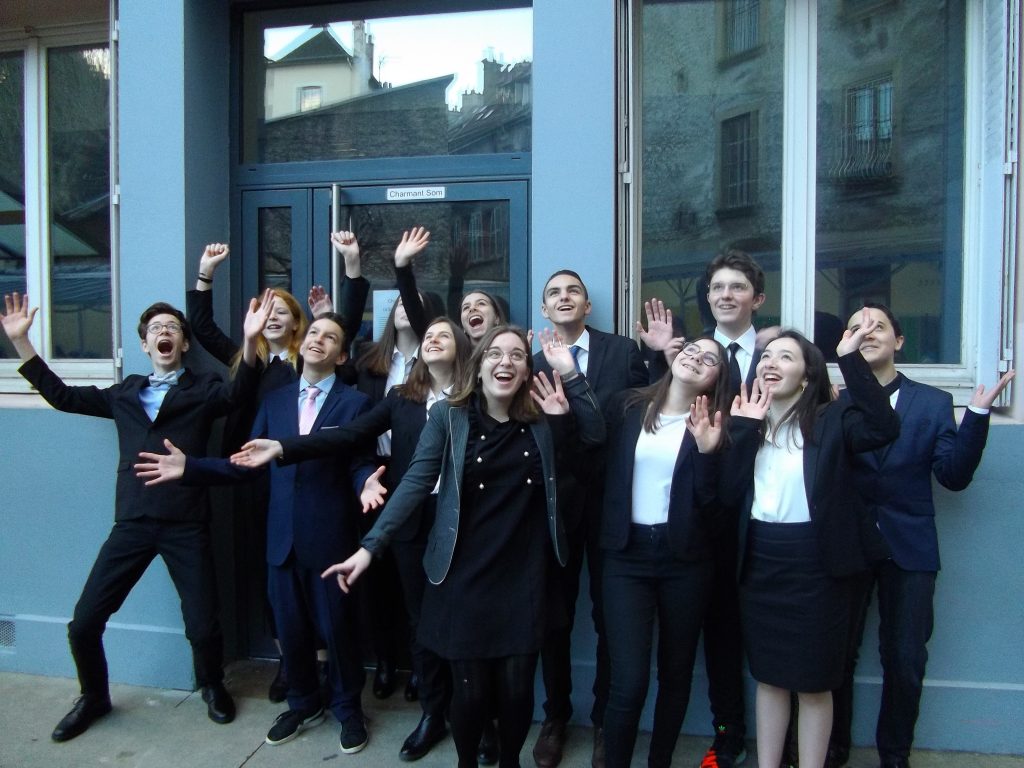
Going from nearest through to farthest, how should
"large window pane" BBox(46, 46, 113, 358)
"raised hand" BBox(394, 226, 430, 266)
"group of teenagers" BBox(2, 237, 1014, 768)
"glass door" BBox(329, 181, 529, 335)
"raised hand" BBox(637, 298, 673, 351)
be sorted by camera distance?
1. "group of teenagers" BBox(2, 237, 1014, 768)
2. "raised hand" BBox(637, 298, 673, 351)
3. "raised hand" BBox(394, 226, 430, 266)
4. "glass door" BBox(329, 181, 529, 335)
5. "large window pane" BBox(46, 46, 113, 358)

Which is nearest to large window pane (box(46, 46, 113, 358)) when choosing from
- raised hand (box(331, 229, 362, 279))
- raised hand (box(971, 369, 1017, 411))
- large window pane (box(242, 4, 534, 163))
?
large window pane (box(242, 4, 534, 163))

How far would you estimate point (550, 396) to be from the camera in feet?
10.8

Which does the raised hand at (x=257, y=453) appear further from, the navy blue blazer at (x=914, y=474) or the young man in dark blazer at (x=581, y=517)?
the navy blue blazer at (x=914, y=474)

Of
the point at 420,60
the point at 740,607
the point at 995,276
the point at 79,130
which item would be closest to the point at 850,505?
the point at 740,607

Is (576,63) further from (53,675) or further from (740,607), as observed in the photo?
(53,675)

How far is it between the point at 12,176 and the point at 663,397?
451 centimetres

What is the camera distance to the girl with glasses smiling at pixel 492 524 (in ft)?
10.4

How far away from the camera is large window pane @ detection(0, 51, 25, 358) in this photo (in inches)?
213

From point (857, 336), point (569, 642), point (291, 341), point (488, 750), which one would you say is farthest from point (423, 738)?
point (857, 336)

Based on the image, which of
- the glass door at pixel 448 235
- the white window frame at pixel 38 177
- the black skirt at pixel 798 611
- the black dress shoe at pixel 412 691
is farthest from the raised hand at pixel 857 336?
the white window frame at pixel 38 177

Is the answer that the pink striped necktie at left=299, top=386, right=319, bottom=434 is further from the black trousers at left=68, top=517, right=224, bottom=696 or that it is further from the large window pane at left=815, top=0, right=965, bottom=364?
the large window pane at left=815, top=0, right=965, bottom=364

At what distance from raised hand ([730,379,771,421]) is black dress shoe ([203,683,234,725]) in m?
2.83

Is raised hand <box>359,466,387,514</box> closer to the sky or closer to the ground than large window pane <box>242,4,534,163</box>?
closer to the ground

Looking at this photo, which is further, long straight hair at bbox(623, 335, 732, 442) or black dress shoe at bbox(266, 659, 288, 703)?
black dress shoe at bbox(266, 659, 288, 703)
